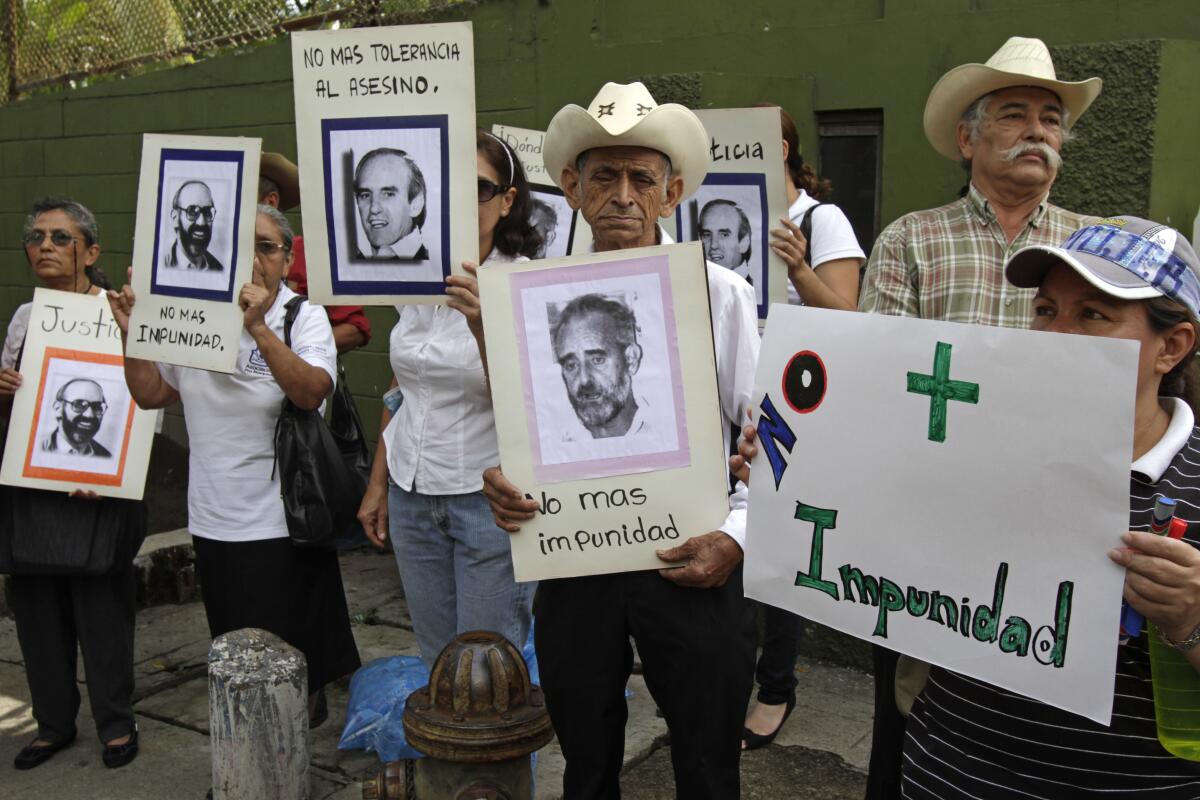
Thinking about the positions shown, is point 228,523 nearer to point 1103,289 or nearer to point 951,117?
point 951,117

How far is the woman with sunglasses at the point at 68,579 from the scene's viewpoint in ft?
12.6

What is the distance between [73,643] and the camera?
4.02 metres

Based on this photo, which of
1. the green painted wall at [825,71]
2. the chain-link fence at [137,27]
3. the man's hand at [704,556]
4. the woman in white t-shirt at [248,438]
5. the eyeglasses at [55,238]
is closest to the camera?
the man's hand at [704,556]

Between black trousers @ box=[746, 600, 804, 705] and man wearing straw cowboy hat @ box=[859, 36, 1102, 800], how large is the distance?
60.5 inches

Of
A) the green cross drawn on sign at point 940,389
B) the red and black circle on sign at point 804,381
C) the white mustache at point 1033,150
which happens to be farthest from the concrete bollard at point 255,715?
the white mustache at point 1033,150

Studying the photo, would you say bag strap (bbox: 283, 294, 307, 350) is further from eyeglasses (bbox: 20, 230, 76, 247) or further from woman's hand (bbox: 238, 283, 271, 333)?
eyeglasses (bbox: 20, 230, 76, 247)

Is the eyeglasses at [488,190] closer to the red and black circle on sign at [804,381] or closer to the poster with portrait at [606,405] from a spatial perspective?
the poster with portrait at [606,405]

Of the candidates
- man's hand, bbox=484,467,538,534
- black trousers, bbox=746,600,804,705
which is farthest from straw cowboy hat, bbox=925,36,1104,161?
black trousers, bbox=746,600,804,705

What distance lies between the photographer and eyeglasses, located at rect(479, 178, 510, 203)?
116 inches

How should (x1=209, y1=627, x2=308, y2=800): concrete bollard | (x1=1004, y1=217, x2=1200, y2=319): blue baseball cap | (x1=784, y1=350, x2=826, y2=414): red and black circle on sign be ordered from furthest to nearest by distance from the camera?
(x1=209, y1=627, x2=308, y2=800): concrete bollard → (x1=784, y1=350, x2=826, y2=414): red and black circle on sign → (x1=1004, y1=217, x2=1200, y2=319): blue baseball cap

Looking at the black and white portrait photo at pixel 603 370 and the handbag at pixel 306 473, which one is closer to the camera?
the black and white portrait photo at pixel 603 370

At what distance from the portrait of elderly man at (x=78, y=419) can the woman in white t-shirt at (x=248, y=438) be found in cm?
34

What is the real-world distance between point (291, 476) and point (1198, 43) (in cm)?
337

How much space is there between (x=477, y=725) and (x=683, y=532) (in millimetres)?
673
